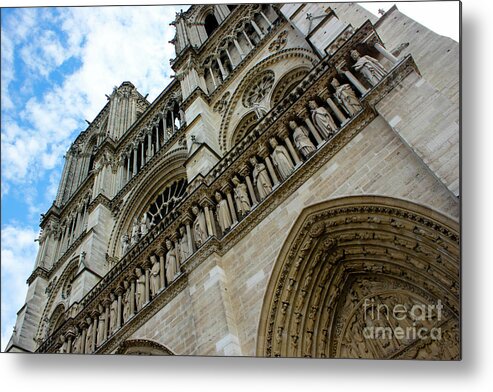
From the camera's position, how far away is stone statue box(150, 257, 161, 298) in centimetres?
764

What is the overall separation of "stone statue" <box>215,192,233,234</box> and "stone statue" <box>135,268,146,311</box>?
1.85 metres

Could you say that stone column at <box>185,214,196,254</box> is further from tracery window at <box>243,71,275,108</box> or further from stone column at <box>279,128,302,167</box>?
tracery window at <box>243,71,275,108</box>

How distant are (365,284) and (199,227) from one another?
2691mm

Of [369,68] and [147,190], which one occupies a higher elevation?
[147,190]

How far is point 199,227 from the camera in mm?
7363

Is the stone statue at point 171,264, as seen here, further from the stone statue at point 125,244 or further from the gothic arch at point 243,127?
the stone statue at point 125,244

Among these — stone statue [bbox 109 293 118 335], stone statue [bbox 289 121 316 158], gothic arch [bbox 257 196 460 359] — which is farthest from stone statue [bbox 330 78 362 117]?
stone statue [bbox 109 293 118 335]

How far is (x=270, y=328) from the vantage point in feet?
18.3

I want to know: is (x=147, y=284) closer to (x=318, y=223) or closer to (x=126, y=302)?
(x=126, y=302)

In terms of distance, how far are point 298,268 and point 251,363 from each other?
129 centimetres

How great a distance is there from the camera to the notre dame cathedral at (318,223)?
4.84m

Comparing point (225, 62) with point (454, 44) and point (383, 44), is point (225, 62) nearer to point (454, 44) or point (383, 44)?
point (383, 44)

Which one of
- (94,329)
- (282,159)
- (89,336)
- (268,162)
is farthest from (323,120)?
(89,336)

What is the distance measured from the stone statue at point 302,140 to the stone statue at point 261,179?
0.63 metres
